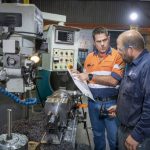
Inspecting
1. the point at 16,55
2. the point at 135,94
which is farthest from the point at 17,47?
the point at 135,94

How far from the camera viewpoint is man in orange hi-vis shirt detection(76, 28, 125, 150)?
2.05 m

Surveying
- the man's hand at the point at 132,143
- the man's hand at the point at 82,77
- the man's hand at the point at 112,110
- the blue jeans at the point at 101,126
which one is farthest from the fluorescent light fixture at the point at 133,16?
the man's hand at the point at 132,143

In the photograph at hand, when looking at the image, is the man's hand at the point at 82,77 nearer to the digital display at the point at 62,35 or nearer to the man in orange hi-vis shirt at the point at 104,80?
the man in orange hi-vis shirt at the point at 104,80

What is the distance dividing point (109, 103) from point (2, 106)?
92cm

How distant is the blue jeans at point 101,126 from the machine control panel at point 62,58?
109 cm

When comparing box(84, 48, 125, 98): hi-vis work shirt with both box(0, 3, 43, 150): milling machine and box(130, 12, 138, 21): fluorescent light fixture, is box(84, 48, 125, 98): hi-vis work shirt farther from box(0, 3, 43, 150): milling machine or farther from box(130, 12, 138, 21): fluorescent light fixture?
box(130, 12, 138, 21): fluorescent light fixture

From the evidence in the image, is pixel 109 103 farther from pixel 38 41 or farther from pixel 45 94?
pixel 45 94

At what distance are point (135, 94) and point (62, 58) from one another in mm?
1855

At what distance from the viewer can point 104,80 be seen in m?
2.04

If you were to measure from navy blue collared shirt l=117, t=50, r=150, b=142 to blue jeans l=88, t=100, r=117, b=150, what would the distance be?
0.51m

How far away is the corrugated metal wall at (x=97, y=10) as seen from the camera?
6.06 m

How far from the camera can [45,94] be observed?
3176mm

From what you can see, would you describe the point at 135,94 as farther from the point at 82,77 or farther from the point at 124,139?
the point at 82,77

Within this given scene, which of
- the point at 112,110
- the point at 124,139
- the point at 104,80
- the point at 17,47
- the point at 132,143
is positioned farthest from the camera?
the point at 104,80
